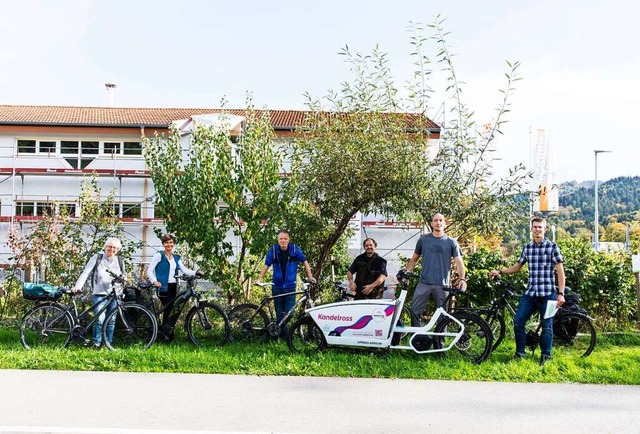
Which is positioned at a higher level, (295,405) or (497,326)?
(497,326)

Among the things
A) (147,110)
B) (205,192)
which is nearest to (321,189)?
(205,192)

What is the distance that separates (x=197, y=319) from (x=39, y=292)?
2271mm

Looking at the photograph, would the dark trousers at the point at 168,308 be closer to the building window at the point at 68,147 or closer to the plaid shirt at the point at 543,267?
the plaid shirt at the point at 543,267

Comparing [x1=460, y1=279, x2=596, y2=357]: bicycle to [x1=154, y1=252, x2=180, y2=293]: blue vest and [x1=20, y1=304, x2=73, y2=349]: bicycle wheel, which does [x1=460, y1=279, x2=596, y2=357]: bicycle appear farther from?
[x1=20, y1=304, x2=73, y2=349]: bicycle wheel

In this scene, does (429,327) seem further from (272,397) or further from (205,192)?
(205,192)

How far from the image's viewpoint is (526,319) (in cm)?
913

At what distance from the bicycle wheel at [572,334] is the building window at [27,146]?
32.6m

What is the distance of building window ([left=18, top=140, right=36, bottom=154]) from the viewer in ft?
120

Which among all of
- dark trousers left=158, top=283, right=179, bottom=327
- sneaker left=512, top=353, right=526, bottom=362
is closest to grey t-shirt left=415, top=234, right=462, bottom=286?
sneaker left=512, top=353, right=526, bottom=362

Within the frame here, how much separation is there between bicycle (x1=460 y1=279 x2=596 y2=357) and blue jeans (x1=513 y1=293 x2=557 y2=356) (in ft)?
0.66

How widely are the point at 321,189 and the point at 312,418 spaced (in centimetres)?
572

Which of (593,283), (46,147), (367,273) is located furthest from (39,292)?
(46,147)

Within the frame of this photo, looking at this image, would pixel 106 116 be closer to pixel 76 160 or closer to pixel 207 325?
pixel 76 160

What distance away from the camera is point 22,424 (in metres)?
5.83
